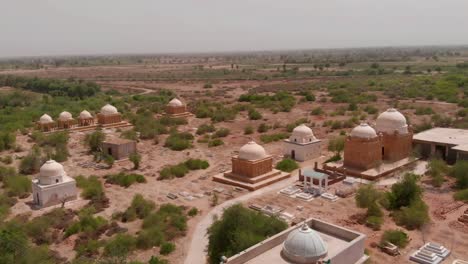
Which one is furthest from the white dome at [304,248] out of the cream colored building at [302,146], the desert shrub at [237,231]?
the cream colored building at [302,146]

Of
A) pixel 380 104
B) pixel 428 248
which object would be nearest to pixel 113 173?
pixel 428 248

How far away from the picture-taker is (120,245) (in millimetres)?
→ 15586

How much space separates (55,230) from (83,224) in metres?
1.21

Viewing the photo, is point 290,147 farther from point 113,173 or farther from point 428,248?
point 428,248

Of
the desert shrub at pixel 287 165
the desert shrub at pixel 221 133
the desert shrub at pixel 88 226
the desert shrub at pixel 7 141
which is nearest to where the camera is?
the desert shrub at pixel 88 226

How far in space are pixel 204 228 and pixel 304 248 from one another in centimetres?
737

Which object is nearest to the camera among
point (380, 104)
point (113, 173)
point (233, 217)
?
point (233, 217)

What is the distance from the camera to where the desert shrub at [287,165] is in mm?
25812

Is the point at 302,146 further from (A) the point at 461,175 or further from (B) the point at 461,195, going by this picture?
(B) the point at 461,195

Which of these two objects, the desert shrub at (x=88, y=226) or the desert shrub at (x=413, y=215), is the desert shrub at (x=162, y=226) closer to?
the desert shrub at (x=88, y=226)

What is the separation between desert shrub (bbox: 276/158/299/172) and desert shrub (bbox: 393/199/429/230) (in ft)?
27.6

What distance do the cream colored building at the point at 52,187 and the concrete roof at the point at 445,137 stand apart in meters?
21.7

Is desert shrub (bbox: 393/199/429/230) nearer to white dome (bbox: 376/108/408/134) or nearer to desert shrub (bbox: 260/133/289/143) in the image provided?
white dome (bbox: 376/108/408/134)

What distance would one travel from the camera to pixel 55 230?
17578 millimetres
